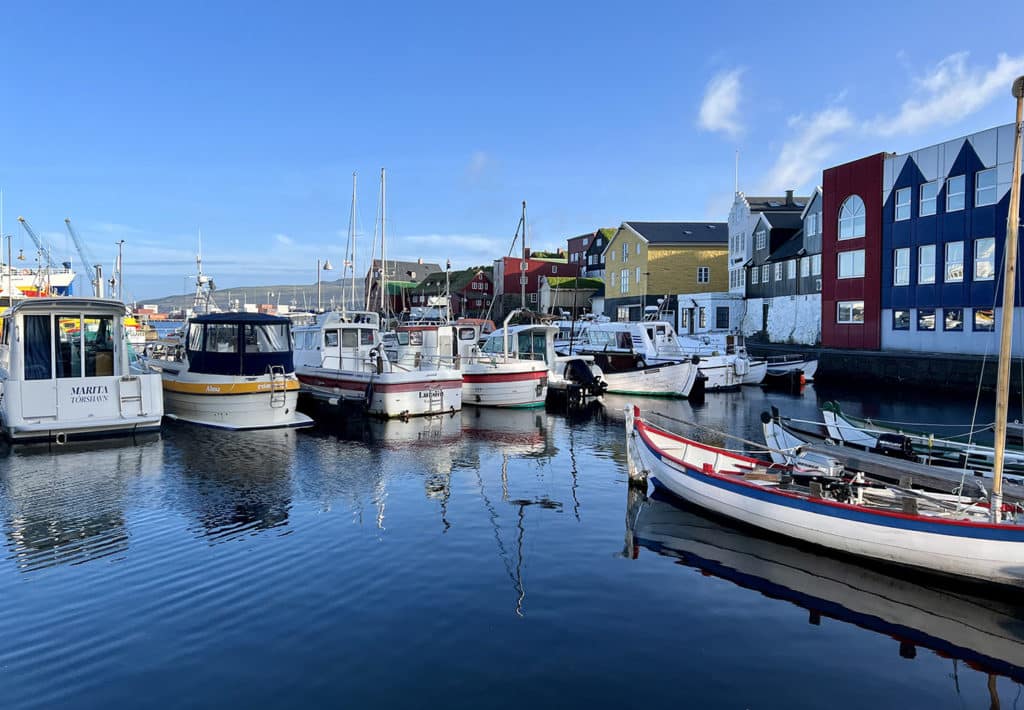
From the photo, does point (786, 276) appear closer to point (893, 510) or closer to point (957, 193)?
point (957, 193)

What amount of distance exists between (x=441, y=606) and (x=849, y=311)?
39.7m

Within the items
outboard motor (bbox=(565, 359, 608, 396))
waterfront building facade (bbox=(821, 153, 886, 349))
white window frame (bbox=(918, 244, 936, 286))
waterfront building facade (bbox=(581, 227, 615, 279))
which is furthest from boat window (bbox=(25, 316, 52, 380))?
waterfront building facade (bbox=(581, 227, 615, 279))

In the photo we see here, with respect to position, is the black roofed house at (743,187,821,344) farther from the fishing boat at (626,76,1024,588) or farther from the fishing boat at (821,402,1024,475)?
the fishing boat at (626,76,1024,588)

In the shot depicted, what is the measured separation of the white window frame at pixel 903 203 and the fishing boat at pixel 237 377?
108ft

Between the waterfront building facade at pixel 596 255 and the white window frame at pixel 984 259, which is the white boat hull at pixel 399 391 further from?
the waterfront building facade at pixel 596 255

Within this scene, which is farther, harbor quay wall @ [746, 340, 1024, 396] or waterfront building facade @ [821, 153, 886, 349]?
waterfront building facade @ [821, 153, 886, 349]

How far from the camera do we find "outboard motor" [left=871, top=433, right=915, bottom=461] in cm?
1536

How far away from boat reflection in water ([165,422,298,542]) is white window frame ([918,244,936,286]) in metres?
32.8

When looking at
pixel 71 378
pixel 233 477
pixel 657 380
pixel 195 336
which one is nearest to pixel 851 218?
pixel 657 380

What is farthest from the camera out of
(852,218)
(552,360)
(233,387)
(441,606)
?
(852,218)

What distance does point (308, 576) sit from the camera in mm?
9461

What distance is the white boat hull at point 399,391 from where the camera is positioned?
78.5 ft

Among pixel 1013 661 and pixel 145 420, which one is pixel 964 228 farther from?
pixel 145 420

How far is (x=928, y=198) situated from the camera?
3625 cm
